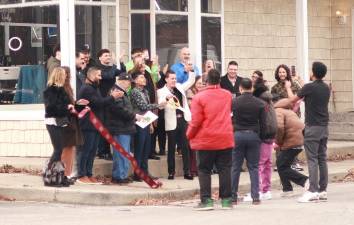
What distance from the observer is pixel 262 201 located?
47.2 ft

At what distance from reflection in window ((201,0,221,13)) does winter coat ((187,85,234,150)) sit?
342 inches

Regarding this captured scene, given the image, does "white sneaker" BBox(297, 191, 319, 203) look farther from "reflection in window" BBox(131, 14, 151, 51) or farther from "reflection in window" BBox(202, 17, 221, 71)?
"reflection in window" BBox(202, 17, 221, 71)

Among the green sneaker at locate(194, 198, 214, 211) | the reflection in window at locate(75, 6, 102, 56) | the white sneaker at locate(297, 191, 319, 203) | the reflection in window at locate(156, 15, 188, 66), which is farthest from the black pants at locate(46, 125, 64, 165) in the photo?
the reflection in window at locate(156, 15, 188, 66)

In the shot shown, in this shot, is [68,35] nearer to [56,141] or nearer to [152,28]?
[56,141]

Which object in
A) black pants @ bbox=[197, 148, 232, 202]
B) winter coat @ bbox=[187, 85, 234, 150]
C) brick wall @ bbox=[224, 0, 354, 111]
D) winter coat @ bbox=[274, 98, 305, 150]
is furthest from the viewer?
brick wall @ bbox=[224, 0, 354, 111]

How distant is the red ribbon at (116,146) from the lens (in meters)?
14.8

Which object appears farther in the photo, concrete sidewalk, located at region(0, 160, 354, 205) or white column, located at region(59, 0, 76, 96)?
white column, located at region(59, 0, 76, 96)

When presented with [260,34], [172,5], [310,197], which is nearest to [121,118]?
[310,197]

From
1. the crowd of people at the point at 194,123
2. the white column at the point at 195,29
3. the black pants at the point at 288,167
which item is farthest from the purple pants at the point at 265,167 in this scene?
the white column at the point at 195,29

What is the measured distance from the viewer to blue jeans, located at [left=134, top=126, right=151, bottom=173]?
51.2 ft

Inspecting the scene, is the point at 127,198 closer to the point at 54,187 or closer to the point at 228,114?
the point at 54,187

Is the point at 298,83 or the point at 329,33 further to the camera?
the point at 329,33

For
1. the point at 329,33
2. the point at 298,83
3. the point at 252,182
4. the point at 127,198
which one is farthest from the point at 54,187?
the point at 329,33

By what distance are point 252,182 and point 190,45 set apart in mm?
5147
